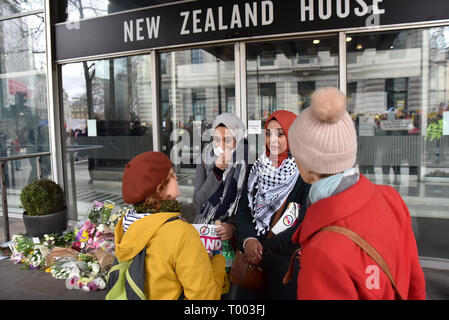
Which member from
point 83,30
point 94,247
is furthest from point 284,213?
point 83,30

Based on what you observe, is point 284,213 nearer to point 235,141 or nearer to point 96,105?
point 235,141

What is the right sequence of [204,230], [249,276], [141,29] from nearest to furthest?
[249,276] < [204,230] < [141,29]

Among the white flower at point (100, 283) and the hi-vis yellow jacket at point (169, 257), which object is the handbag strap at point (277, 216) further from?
the white flower at point (100, 283)

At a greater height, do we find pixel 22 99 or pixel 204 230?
pixel 22 99

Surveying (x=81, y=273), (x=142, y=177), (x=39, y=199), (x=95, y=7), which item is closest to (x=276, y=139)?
(x=142, y=177)

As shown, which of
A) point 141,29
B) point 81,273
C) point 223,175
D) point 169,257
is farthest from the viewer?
point 141,29

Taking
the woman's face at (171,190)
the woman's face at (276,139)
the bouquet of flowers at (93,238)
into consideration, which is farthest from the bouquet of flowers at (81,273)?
the woman's face at (276,139)

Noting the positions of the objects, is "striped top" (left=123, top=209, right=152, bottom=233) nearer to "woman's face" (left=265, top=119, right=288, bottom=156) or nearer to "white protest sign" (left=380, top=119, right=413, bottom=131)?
"woman's face" (left=265, top=119, right=288, bottom=156)

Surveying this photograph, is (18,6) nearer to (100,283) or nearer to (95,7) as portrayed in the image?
(95,7)

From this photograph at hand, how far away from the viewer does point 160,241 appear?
4.78 ft

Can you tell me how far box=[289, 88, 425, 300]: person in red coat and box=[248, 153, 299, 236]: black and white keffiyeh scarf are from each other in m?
0.79

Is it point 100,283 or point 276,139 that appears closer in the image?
point 276,139

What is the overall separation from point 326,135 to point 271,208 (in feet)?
3.21

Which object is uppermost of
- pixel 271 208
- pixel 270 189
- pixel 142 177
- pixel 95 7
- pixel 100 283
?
pixel 95 7
